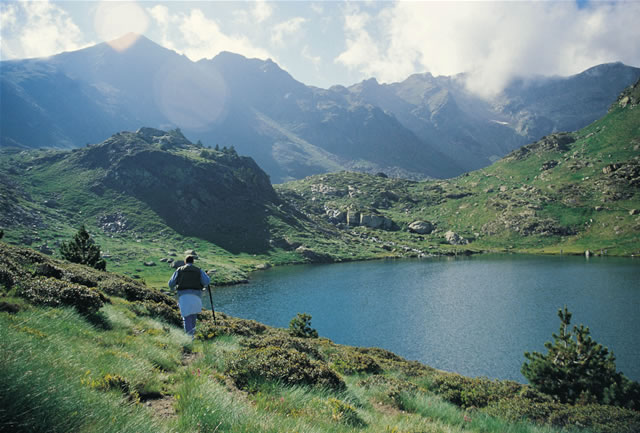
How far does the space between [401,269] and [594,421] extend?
12034 cm

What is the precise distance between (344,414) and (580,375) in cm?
2195

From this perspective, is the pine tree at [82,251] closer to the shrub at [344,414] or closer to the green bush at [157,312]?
the green bush at [157,312]

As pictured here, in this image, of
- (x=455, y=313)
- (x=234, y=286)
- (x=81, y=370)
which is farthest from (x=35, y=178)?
(x=81, y=370)

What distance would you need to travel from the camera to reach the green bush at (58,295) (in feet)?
37.5

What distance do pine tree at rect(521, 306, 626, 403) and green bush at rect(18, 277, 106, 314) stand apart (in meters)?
25.3

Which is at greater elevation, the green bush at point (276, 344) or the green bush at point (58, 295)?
the green bush at point (58, 295)

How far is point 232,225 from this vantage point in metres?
181

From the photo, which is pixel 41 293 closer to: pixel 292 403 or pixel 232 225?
pixel 292 403

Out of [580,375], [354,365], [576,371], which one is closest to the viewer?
[354,365]

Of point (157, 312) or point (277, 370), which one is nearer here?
point (277, 370)

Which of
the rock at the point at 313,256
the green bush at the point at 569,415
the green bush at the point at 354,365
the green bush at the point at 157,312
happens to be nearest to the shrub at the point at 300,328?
the green bush at the point at 354,365

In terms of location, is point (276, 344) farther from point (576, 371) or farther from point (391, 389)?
point (576, 371)

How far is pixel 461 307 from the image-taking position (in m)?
69.7

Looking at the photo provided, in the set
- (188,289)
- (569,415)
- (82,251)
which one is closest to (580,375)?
(569,415)
